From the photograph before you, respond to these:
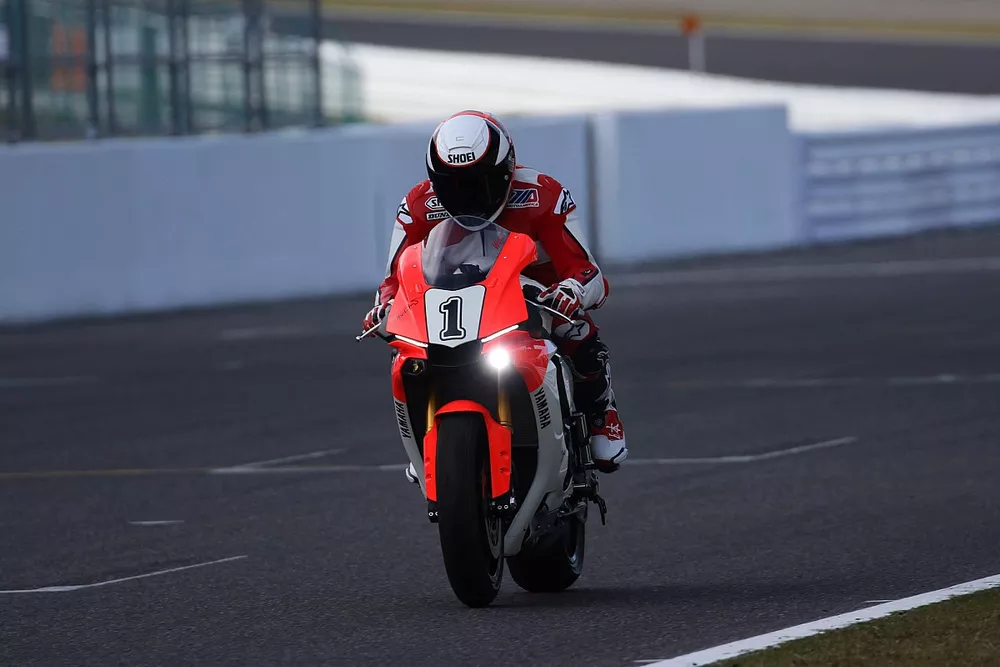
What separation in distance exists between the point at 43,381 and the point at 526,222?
9.48 meters

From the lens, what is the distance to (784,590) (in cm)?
772

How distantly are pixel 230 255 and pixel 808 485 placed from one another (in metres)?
11.9

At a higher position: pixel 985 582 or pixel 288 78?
pixel 288 78

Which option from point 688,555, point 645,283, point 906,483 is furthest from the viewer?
point 645,283

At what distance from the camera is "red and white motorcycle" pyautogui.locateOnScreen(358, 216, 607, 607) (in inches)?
278

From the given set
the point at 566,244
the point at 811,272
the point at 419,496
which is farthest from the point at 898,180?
the point at 566,244

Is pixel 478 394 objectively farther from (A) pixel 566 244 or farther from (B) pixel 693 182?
(B) pixel 693 182

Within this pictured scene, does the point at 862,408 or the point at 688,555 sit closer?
the point at 688,555

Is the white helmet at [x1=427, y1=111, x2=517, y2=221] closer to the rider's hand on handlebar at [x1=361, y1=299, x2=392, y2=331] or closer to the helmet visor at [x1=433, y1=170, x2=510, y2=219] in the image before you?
the helmet visor at [x1=433, y1=170, x2=510, y2=219]

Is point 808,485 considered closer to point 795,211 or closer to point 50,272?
point 50,272

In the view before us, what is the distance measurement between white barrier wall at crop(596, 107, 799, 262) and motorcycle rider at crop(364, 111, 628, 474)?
17.2 metres

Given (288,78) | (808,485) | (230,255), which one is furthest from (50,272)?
(808,485)

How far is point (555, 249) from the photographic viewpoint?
773cm

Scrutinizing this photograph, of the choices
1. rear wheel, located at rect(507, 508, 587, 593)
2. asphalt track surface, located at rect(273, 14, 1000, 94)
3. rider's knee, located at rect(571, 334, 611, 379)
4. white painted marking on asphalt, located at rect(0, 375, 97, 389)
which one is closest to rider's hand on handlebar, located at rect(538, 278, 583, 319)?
rider's knee, located at rect(571, 334, 611, 379)
